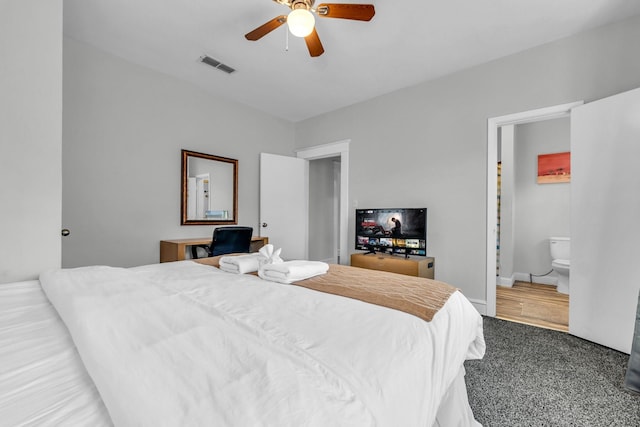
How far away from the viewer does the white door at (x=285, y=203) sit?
4.19 metres

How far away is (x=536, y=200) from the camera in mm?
4176

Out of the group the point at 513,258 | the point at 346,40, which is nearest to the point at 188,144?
the point at 346,40

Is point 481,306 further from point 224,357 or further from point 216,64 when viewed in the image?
point 216,64

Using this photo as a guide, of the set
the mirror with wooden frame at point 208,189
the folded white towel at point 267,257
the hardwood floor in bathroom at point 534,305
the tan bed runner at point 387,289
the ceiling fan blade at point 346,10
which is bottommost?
the hardwood floor in bathroom at point 534,305

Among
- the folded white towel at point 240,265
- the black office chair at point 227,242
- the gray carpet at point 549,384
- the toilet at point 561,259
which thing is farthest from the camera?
the toilet at point 561,259

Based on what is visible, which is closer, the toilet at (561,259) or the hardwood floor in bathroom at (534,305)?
the hardwood floor in bathroom at (534,305)

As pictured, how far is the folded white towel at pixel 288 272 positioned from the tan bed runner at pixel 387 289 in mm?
35

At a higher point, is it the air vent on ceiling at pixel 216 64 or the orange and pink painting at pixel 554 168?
the air vent on ceiling at pixel 216 64

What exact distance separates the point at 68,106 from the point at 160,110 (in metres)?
0.82

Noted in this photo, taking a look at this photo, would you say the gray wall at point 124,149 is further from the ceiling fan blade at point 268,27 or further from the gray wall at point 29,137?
the ceiling fan blade at point 268,27

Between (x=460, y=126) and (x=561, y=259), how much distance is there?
Answer: 2.43 metres

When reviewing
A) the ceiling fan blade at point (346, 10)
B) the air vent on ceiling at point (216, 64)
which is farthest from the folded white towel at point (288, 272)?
the air vent on ceiling at point (216, 64)

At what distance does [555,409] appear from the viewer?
1.45 metres

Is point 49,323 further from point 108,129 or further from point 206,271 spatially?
point 108,129
